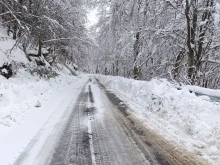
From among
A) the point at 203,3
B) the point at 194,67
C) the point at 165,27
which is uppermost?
the point at 203,3

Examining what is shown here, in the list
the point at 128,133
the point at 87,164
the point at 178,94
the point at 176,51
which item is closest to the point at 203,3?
the point at 176,51

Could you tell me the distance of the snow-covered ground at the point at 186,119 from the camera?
630 centimetres

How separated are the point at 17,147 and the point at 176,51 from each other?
11544 millimetres

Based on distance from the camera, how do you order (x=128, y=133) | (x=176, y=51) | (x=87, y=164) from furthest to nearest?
1. (x=176, y=51)
2. (x=128, y=133)
3. (x=87, y=164)

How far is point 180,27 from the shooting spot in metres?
13.7

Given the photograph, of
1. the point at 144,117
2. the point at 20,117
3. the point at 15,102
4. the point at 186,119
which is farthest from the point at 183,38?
the point at 20,117

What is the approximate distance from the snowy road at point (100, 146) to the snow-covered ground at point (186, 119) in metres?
0.46

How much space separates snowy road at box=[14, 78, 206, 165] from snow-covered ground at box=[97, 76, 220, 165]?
0.46 metres

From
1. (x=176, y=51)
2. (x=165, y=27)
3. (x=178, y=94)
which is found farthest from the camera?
(x=176, y=51)

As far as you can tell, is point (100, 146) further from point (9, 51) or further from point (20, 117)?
point (9, 51)

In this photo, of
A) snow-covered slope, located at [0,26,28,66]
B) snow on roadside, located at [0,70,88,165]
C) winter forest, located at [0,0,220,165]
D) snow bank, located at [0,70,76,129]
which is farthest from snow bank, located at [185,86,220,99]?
snow-covered slope, located at [0,26,28,66]

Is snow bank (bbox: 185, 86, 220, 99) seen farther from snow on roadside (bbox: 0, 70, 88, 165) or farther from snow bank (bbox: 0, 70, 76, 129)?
snow bank (bbox: 0, 70, 76, 129)

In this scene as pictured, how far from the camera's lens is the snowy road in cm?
523

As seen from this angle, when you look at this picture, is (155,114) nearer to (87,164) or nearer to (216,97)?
(216,97)
